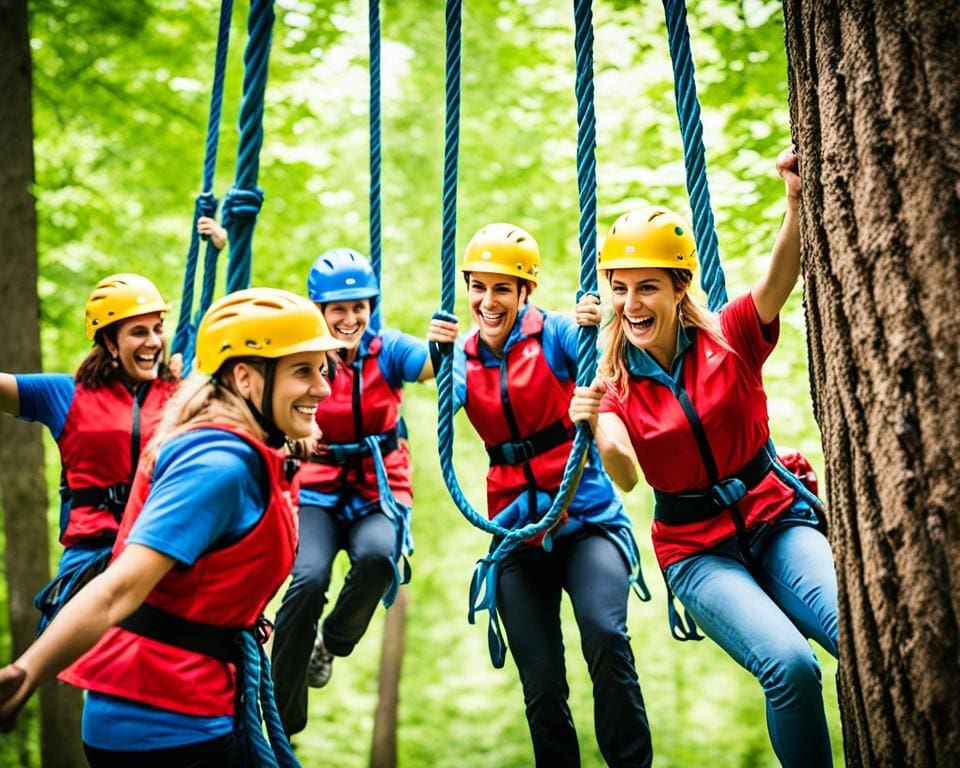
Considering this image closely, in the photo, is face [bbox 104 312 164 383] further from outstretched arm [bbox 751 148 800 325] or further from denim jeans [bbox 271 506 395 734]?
outstretched arm [bbox 751 148 800 325]

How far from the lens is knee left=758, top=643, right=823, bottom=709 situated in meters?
2.71

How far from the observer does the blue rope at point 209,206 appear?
3.89 metres

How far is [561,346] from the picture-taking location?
3.81 m

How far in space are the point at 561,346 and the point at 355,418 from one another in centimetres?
105

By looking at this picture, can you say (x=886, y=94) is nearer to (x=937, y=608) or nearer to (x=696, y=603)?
(x=937, y=608)

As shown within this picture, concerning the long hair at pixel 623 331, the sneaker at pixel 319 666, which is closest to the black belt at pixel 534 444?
the long hair at pixel 623 331

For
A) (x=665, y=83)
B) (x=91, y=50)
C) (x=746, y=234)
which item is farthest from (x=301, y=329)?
(x=91, y=50)

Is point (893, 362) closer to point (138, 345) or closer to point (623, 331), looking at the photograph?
point (623, 331)

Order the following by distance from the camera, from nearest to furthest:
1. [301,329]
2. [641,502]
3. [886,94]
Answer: [886,94] < [301,329] < [641,502]

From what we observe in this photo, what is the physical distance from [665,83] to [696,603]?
5030mm

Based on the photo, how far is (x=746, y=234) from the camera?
19.8 feet

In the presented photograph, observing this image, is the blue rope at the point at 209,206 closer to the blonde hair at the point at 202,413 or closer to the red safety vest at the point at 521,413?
the red safety vest at the point at 521,413

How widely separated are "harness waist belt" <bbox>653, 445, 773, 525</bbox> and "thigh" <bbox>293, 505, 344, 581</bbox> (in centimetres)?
162

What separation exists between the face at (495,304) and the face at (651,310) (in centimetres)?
77
